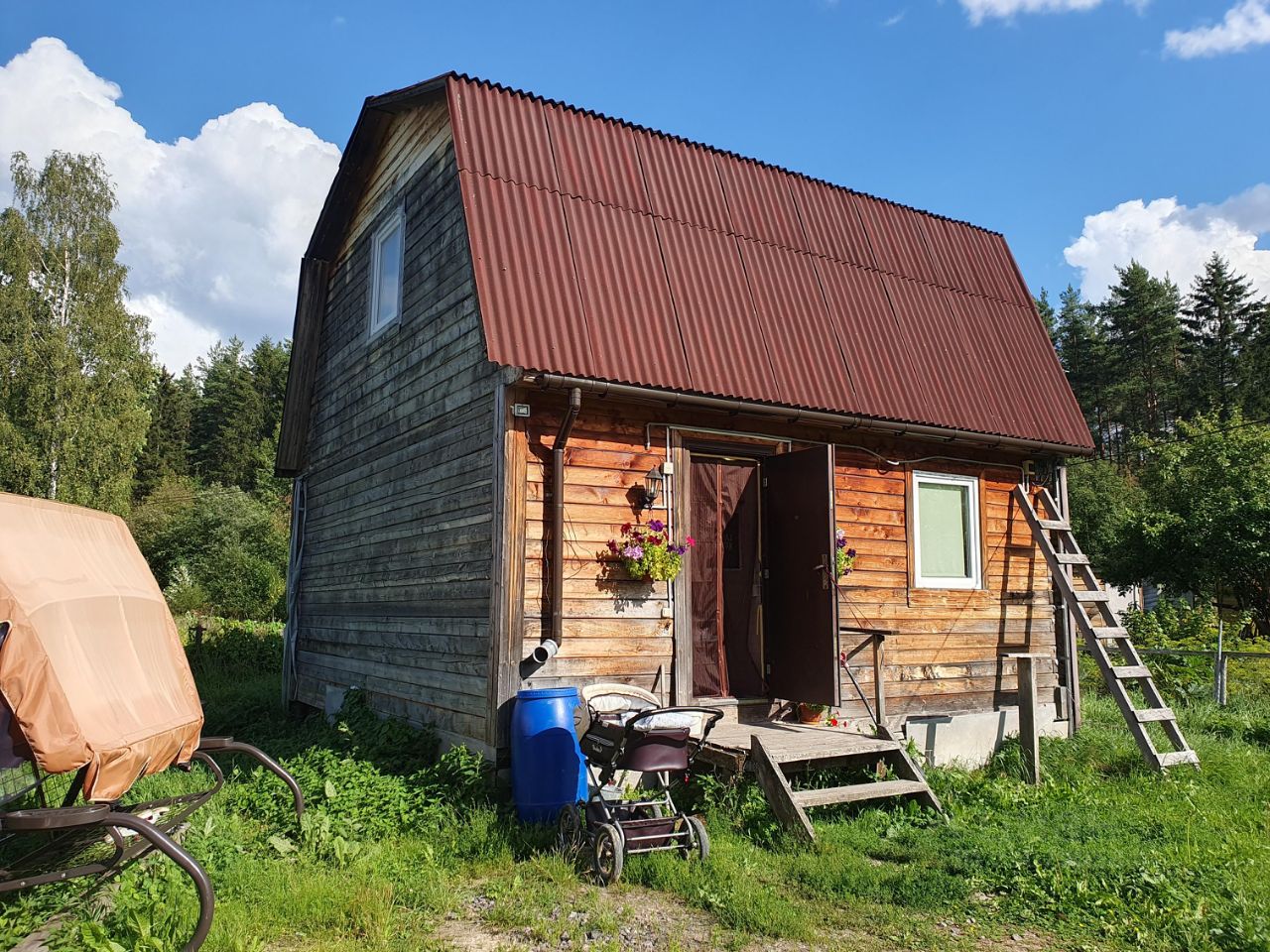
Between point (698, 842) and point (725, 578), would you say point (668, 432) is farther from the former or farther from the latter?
point (698, 842)

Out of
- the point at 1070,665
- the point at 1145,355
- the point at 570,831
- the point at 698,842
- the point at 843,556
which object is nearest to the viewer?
the point at 698,842

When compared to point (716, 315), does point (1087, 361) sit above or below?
above

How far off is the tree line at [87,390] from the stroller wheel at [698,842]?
23.0 metres

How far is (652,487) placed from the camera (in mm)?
7734

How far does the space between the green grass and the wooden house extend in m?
1.10

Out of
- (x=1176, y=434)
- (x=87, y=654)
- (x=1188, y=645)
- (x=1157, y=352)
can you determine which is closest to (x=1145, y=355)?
(x=1157, y=352)

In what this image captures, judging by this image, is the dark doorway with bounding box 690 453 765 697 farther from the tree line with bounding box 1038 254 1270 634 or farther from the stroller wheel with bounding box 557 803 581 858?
the tree line with bounding box 1038 254 1270 634

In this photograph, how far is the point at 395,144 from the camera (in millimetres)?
10328

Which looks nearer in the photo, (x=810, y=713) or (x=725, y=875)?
(x=725, y=875)

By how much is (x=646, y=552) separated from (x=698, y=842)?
2.44 metres

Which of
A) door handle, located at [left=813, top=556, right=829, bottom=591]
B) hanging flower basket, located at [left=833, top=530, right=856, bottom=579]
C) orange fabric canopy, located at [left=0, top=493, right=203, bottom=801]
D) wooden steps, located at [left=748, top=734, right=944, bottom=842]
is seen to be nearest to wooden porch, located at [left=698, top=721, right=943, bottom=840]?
wooden steps, located at [left=748, top=734, right=944, bottom=842]

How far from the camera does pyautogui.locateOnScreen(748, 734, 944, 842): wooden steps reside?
6.16 m

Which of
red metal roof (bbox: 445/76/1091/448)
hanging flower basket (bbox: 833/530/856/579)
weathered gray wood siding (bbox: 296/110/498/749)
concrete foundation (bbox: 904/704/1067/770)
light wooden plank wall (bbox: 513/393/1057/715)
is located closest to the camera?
light wooden plank wall (bbox: 513/393/1057/715)

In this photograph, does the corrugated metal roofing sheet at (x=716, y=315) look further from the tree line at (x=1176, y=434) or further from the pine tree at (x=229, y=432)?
the pine tree at (x=229, y=432)
